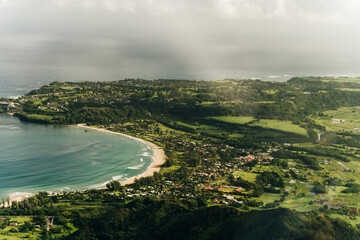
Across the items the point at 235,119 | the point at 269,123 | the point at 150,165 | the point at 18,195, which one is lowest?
the point at 18,195

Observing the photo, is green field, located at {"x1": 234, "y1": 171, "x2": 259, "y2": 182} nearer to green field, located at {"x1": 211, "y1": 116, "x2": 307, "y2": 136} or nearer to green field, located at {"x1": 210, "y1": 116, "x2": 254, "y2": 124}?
green field, located at {"x1": 211, "y1": 116, "x2": 307, "y2": 136}

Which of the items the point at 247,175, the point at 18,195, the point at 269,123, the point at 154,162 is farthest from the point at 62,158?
the point at 269,123

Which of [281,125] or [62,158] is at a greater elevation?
[281,125]

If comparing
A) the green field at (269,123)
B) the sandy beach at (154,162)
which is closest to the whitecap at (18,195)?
the sandy beach at (154,162)

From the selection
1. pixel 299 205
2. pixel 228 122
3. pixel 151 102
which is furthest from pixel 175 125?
pixel 299 205

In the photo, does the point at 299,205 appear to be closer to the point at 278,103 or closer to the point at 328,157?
the point at 328,157

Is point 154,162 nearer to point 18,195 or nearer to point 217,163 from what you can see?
point 217,163

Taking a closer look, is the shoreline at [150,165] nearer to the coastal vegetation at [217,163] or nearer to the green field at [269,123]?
the coastal vegetation at [217,163]

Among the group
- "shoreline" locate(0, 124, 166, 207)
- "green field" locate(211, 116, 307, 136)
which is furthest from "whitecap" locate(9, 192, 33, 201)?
"green field" locate(211, 116, 307, 136)
